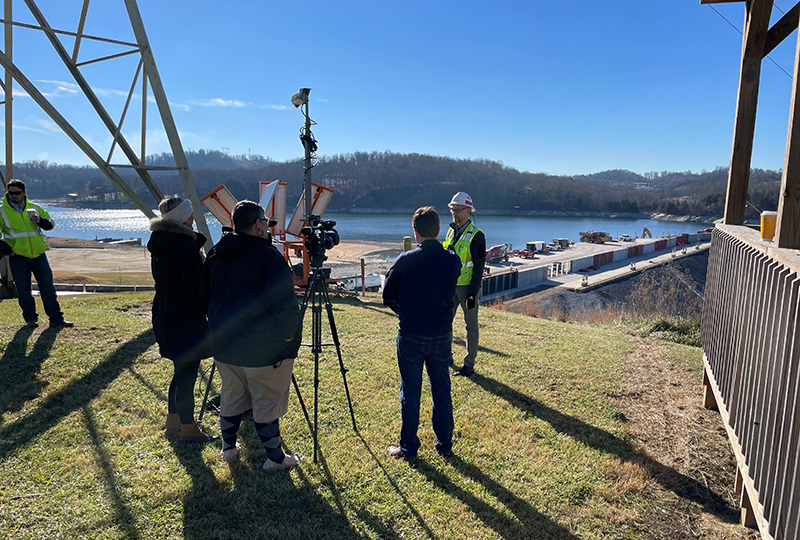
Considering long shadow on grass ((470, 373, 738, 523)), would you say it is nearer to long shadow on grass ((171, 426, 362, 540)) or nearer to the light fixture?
long shadow on grass ((171, 426, 362, 540))

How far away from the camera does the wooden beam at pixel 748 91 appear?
12.7 ft

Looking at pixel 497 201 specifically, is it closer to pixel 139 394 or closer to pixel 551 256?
pixel 551 256

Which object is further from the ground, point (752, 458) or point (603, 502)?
point (752, 458)

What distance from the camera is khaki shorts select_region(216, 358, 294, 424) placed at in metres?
2.78

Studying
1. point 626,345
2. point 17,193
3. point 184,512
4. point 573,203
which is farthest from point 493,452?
point 573,203

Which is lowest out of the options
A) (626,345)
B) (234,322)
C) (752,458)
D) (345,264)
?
(345,264)

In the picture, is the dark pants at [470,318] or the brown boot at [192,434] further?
the dark pants at [470,318]

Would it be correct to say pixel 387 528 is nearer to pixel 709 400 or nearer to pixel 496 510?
pixel 496 510

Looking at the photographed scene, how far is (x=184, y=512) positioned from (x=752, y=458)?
128 inches

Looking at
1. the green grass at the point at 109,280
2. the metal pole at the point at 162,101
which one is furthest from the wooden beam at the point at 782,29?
the green grass at the point at 109,280

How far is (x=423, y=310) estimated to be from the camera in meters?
2.96

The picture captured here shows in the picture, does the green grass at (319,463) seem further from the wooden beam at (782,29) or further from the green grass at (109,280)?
the green grass at (109,280)

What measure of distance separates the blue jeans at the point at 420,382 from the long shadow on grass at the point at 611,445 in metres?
1.19

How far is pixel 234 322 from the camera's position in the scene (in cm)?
265
